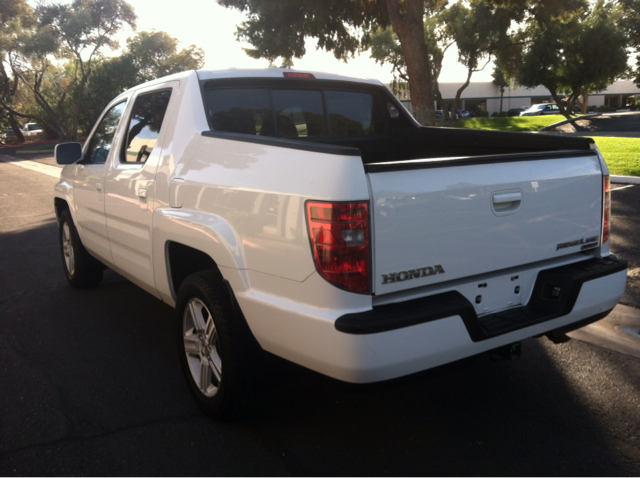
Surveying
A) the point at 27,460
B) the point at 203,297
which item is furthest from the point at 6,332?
the point at 203,297

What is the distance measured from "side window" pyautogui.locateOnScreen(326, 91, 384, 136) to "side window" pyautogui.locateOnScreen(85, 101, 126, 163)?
1.72 metres

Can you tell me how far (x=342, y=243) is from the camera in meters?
2.52

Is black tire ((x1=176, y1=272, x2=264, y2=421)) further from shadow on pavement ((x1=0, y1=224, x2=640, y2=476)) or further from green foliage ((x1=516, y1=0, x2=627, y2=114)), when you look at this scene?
green foliage ((x1=516, y1=0, x2=627, y2=114))

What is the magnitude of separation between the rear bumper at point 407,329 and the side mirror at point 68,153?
3.39 m

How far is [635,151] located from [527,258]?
14800 millimetres

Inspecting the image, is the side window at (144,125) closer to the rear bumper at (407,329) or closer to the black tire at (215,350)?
the black tire at (215,350)

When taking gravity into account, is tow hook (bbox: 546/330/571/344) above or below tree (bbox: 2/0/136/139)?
below

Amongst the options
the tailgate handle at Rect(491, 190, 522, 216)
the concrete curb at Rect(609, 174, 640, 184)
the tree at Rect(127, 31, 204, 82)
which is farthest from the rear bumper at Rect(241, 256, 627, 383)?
the tree at Rect(127, 31, 204, 82)

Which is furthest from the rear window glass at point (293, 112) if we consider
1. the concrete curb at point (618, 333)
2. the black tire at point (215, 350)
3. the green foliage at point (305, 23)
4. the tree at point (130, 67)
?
the tree at point (130, 67)

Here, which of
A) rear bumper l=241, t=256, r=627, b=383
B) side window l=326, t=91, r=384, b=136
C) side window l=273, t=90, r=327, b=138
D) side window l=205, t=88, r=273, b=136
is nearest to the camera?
rear bumper l=241, t=256, r=627, b=383

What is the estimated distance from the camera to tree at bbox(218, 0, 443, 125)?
16.5m

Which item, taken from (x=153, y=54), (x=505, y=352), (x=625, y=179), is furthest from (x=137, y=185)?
(x=153, y=54)

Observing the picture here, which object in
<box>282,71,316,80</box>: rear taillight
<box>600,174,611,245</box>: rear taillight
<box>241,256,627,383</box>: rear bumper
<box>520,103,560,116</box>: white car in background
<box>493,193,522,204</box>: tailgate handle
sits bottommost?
<box>520,103,560,116</box>: white car in background

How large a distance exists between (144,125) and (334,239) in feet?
7.66
